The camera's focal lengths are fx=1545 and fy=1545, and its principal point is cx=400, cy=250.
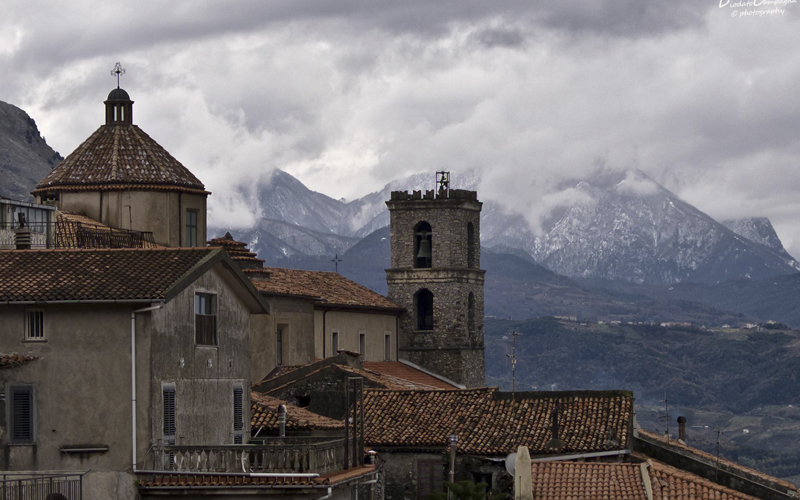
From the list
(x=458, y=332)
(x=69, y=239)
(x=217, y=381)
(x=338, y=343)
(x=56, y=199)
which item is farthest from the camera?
(x=458, y=332)

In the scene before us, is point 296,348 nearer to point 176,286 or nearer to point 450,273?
point 450,273

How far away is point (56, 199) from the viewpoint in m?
53.7

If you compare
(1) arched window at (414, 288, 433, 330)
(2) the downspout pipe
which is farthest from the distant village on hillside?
(1) arched window at (414, 288, 433, 330)

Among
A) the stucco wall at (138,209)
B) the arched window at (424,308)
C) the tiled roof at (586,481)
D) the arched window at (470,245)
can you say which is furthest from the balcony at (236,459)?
the arched window at (470,245)

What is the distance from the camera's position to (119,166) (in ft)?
177

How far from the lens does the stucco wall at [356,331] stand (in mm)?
68812

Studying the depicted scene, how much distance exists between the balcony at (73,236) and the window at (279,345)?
37.1ft

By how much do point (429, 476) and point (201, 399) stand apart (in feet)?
43.2

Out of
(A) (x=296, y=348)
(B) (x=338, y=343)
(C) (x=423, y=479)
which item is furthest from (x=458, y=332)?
(C) (x=423, y=479)

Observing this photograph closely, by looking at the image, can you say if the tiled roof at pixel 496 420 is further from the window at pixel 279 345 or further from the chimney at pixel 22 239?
the window at pixel 279 345

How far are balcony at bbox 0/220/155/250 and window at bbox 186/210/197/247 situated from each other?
10.0ft

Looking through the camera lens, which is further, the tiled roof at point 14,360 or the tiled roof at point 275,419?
the tiled roof at point 275,419

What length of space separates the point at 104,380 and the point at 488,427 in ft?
57.3

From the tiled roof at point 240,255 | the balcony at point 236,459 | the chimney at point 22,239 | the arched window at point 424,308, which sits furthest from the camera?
the arched window at point 424,308
